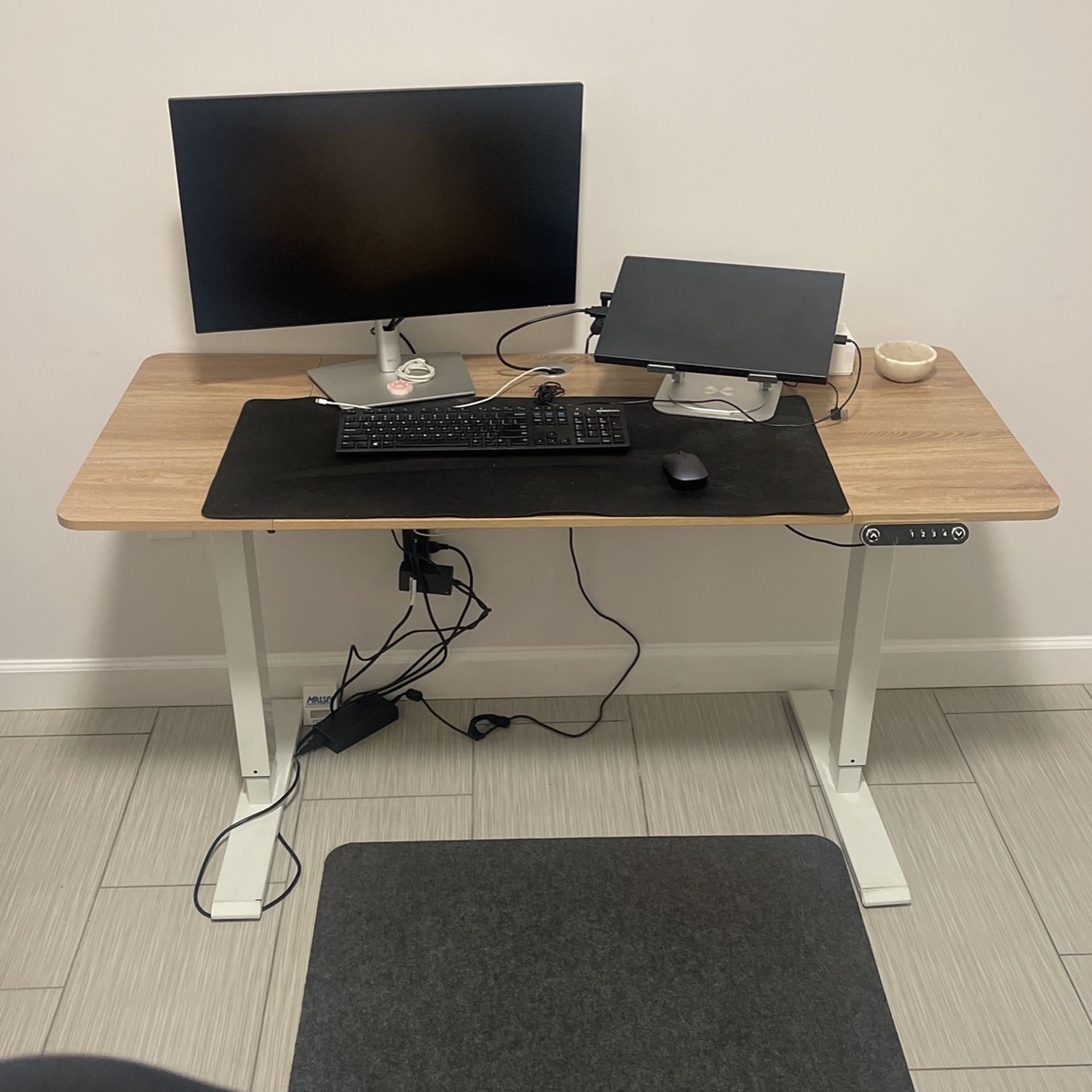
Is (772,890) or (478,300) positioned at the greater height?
(478,300)

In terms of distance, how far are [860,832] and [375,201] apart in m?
1.41

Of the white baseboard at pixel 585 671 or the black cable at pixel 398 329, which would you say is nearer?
the black cable at pixel 398 329

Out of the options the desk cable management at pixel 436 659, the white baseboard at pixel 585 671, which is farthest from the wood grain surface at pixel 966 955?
the desk cable management at pixel 436 659

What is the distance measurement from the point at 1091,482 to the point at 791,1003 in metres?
1.19

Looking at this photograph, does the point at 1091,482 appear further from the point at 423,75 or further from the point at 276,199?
the point at 276,199

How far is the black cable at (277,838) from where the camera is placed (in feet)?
6.73

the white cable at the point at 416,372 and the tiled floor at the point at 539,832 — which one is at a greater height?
the white cable at the point at 416,372

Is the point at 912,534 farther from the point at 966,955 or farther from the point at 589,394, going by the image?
the point at 966,955

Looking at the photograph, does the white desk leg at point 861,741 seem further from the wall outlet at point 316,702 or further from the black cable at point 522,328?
the wall outlet at point 316,702

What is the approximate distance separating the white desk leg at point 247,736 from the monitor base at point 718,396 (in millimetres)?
736

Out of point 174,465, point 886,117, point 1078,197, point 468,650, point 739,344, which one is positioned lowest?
point 468,650

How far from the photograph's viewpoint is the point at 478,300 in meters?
1.94

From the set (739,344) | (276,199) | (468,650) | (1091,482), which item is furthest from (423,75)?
(1091,482)

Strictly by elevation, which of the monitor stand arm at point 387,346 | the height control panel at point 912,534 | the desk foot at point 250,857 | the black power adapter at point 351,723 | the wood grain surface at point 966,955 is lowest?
the wood grain surface at point 966,955
